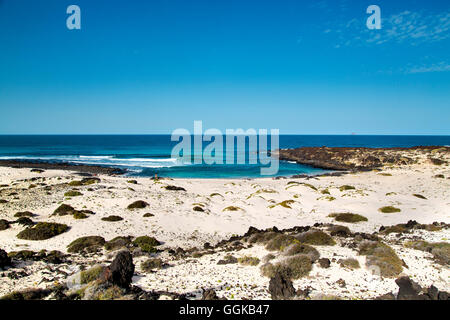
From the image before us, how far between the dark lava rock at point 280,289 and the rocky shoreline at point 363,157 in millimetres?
59586

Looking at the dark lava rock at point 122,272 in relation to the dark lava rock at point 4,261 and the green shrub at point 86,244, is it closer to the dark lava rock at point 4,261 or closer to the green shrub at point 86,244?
the dark lava rock at point 4,261

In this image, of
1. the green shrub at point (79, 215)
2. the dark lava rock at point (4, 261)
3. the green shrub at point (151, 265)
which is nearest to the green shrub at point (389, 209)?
the green shrub at point (151, 265)

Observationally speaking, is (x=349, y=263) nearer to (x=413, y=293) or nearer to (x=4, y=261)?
(x=413, y=293)

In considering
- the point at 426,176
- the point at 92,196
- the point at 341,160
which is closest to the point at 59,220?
the point at 92,196

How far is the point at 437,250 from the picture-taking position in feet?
39.4

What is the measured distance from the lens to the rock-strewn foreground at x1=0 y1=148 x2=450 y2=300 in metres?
9.64

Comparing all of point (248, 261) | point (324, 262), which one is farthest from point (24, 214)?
point (324, 262)

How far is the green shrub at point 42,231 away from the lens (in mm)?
17031

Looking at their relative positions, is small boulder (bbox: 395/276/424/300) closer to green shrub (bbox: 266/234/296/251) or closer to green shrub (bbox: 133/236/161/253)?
green shrub (bbox: 266/234/296/251)

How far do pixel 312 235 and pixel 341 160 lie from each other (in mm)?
67194

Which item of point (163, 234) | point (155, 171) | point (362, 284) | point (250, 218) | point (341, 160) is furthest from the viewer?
point (341, 160)

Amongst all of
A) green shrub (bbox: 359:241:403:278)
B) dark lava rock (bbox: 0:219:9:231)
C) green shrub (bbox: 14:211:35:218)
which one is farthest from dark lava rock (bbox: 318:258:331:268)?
green shrub (bbox: 14:211:35:218)

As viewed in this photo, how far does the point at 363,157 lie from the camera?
7494 cm
